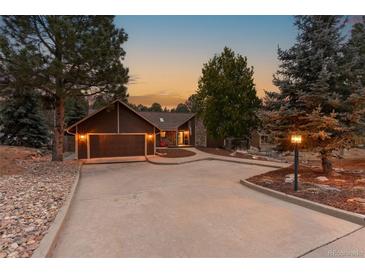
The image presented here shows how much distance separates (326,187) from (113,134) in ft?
40.5

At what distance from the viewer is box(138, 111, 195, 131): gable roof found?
25.6m

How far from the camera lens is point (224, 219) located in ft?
14.7

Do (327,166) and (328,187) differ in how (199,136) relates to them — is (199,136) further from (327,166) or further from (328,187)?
(328,187)

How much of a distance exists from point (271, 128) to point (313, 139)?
4.83 feet

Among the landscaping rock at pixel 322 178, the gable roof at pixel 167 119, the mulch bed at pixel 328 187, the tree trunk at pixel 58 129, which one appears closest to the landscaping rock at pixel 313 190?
the mulch bed at pixel 328 187

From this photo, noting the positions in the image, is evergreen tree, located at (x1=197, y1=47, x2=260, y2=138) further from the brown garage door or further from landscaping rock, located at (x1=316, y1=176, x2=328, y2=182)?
landscaping rock, located at (x1=316, y1=176, x2=328, y2=182)

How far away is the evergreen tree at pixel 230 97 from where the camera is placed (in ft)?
64.6

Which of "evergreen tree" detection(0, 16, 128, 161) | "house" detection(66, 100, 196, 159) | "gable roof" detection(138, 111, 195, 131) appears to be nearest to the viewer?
"evergreen tree" detection(0, 16, 128, 161)

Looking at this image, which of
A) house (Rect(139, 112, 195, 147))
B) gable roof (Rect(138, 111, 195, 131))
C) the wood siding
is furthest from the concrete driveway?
gable roof (Rect(138, 111, 195, 131))

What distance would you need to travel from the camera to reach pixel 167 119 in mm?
26797

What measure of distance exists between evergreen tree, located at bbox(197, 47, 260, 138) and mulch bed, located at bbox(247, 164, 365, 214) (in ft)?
37.2
